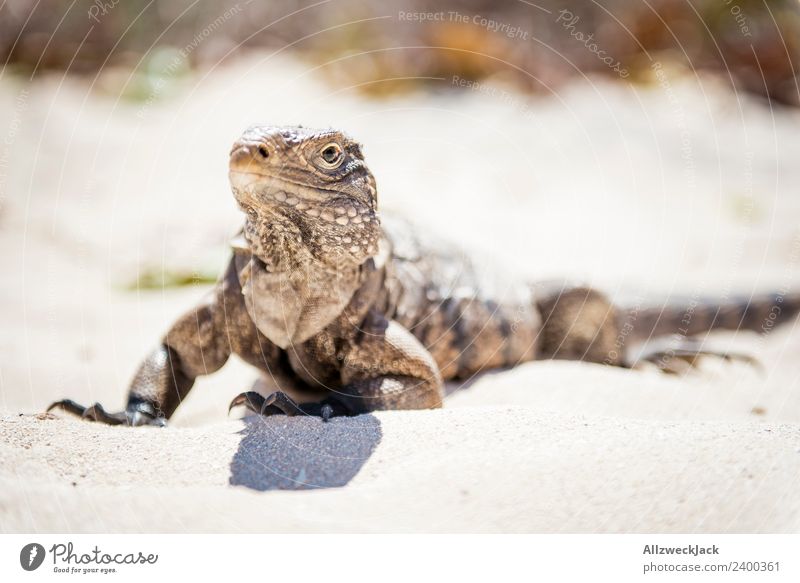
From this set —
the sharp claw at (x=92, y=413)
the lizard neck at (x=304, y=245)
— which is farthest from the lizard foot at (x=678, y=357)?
the sharp claw at (x=92, y=413)

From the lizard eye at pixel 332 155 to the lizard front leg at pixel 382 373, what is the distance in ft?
3.63

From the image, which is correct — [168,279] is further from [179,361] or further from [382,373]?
[382,373]

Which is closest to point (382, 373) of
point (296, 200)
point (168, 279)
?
point (296, 200)

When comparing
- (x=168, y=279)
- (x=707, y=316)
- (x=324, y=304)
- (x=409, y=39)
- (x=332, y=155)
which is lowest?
(x=168, y=279)

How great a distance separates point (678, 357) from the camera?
22.7ft

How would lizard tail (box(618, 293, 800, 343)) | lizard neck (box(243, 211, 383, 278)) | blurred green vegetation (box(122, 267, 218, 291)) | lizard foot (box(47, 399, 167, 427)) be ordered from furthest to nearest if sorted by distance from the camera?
blurred green vegetation (box(122, 267, 218, 291)) → lizard tail (box(618, 293, 800, 343)) → lizard foot (box(47, 399, 167, 427)) → lizard neck (box(243, 211, 383, 278))

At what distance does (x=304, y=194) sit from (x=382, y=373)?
52.9 inches

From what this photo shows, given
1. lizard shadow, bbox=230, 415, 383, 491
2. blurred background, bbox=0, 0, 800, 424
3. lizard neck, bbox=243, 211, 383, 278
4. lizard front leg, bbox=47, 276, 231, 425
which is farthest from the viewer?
blurred background, bbox=0, 0, 800, 424

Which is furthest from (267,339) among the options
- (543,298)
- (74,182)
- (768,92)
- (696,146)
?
(768,92)

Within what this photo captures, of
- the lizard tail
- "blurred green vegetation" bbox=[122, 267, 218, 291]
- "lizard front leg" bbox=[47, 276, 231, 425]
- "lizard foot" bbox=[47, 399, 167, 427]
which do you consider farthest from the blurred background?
"lizard foot" bbox=[47, 399, 167, 427]

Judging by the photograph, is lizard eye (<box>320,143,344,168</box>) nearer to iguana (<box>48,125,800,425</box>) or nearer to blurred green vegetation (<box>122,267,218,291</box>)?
iguana (<box>48,125,800,425</box>)

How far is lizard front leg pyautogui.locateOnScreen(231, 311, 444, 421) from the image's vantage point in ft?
14.5

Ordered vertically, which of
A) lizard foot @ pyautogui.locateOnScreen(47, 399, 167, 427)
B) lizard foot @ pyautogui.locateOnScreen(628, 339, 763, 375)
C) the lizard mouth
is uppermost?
the lizard mouth

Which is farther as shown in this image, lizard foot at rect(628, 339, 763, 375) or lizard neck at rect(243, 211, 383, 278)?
lizard foot at rect(628, 339, 763, 375)
